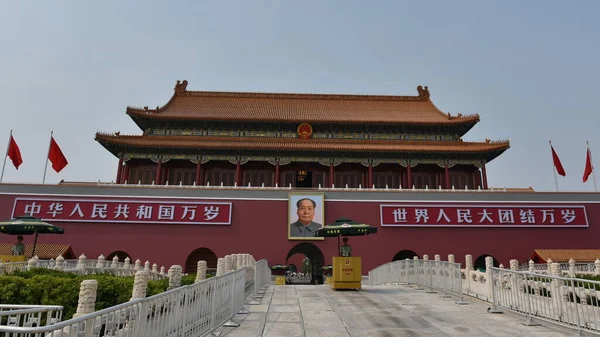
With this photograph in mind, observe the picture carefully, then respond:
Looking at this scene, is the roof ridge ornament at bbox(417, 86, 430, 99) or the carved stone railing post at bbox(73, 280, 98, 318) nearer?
the carved stone railing post at bbox(73, 280, 98, 318)

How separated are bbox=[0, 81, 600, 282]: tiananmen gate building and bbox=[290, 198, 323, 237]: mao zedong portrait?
78mm

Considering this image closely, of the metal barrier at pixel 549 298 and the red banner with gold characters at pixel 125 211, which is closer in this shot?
the metal barrier at pixel 549 298

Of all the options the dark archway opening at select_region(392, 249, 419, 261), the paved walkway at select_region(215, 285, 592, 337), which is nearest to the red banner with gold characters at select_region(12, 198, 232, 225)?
the dark archway opening at select_region(392, 249, 419, 261)

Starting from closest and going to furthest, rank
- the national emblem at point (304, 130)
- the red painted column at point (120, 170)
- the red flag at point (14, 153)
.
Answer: the red flag at point (14, 153) < the red painted column at point (120, 170) < the national emblem at point (304, 130)

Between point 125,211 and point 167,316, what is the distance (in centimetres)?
1831

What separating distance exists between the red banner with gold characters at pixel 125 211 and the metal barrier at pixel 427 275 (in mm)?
9276

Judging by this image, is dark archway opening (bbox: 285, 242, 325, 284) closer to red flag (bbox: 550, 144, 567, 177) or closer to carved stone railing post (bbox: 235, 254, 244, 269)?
carved stone railing post (bbox: 235, 254, 244, 269)

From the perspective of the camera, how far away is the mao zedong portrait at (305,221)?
21953 millimetres

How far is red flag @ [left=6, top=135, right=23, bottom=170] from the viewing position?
2272 cm

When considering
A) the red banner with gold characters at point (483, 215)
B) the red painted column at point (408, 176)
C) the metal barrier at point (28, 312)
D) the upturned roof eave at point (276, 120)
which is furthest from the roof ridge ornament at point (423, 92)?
the metal barrier at point (28, 312)

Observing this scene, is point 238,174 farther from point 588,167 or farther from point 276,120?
point 588,167

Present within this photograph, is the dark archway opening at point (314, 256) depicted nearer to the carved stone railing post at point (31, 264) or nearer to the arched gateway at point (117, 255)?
the arched gateway at point (117, 255)

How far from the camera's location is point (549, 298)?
23.7 feet

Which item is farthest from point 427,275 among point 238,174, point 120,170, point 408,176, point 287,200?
point 120,170
